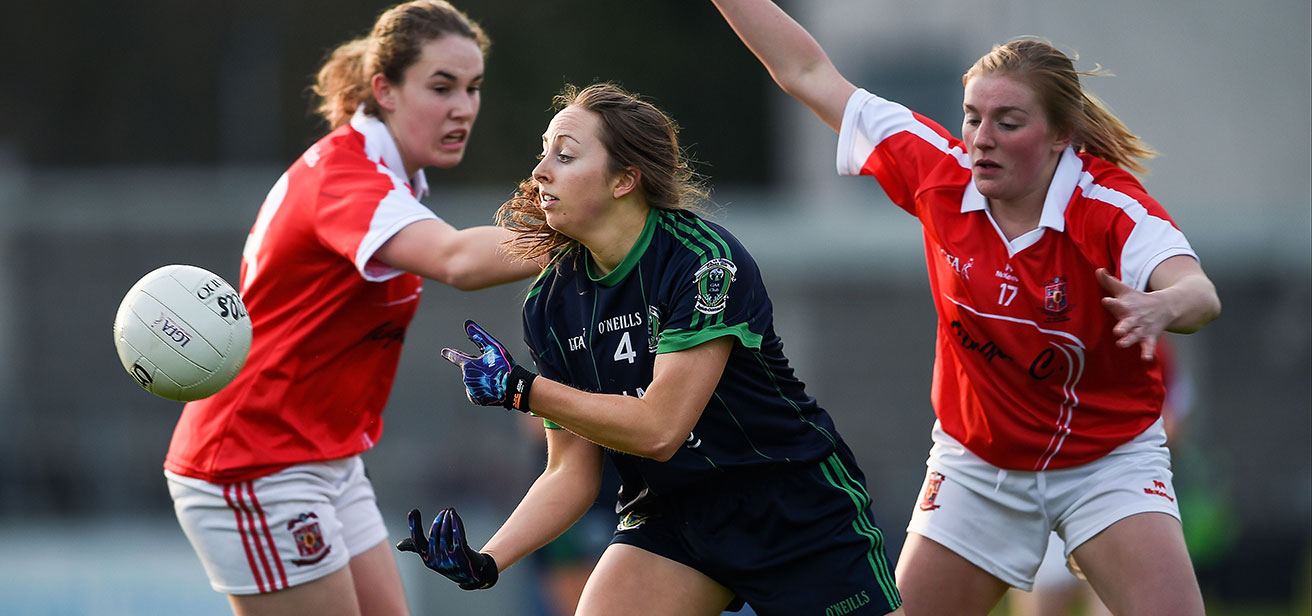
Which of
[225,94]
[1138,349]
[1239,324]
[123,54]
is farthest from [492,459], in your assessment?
[123,54]

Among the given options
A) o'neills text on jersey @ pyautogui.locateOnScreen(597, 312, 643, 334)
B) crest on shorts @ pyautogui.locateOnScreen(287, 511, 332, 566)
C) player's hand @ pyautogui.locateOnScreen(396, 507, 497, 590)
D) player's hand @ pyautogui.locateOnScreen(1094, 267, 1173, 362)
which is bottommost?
crest on shorts @ pyautogui.locateOnScreen(287, 511, 332, 566)

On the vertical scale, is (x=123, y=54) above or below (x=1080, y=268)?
below

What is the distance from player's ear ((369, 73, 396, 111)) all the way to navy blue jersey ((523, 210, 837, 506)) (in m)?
1.12

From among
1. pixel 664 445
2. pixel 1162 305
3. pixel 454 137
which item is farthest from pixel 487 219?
pixel 1162 305

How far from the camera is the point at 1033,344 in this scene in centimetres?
408

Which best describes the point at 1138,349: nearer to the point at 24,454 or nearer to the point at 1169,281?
the point at 1169,281

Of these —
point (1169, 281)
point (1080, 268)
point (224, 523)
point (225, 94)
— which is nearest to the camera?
point (1169, 281)

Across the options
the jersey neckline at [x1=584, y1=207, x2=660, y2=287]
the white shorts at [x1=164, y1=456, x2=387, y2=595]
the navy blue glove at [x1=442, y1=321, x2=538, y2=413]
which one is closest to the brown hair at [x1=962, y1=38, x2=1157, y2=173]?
the jersey neckline at [x1=584, y1=207, x2=660, y2=287]

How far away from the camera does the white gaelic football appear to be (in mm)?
4047

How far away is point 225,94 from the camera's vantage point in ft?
74.5

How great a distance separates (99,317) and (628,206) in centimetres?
1133

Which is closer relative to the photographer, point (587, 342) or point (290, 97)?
point (587, 342)

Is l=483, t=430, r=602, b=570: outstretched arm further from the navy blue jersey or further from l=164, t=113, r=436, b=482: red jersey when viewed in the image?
l=164, t=113, r=436, b=482: red jersey

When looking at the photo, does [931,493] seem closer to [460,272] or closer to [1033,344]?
[1033,344]
